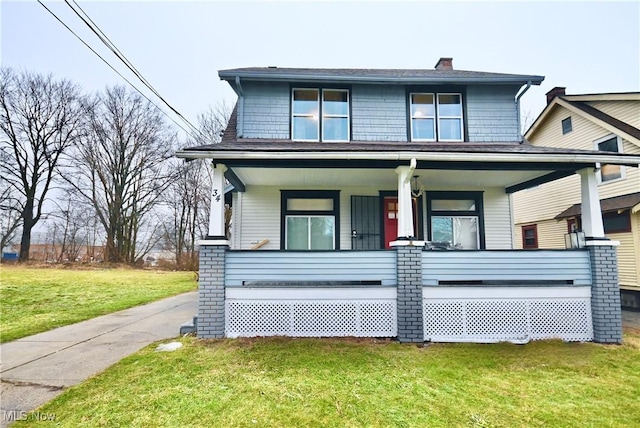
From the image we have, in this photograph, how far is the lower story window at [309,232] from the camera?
7777mm

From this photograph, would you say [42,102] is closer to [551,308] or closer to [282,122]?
[282,122]

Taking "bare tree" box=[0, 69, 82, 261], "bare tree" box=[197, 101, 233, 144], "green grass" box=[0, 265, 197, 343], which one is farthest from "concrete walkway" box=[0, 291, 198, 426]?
"bare tree" box=[0, 69, 82, 261]

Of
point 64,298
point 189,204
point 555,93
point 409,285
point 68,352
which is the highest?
point 555,93

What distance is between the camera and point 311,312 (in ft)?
18.5

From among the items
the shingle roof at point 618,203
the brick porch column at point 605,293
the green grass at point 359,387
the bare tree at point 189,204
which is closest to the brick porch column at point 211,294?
the green grass at point 359,387

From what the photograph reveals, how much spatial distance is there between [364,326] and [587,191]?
4.71m

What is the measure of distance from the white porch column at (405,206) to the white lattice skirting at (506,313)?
105cm

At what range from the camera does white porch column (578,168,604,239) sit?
571 centimetres

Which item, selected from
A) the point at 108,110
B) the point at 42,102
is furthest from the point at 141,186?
the point at 42,102

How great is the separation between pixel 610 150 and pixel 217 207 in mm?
11550

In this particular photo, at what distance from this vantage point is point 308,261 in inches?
222

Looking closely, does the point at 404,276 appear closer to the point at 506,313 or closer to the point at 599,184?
the point at 506,313

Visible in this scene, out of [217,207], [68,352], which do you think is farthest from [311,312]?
[68,352]

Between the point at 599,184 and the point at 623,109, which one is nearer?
the point at 623,109
